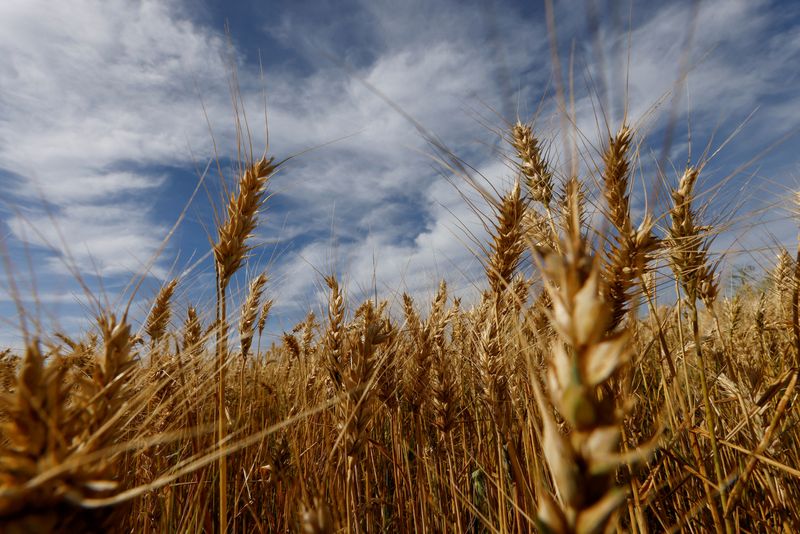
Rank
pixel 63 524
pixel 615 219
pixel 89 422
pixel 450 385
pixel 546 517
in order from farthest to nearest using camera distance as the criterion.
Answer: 1. pixel 450 385
2. pixel 615 219
3. pixel 89 422
4. pixel 63 524
5. pixel 546 517

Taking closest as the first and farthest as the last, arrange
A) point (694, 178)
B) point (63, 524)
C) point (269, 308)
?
point (63, 524)
point (694, 178)
point (269, 308)

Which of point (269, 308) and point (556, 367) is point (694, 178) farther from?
point (269, 308)

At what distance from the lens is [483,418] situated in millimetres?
3119

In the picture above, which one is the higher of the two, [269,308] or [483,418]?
[269,308]

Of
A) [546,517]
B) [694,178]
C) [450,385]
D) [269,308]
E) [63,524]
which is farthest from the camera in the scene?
[269,308]

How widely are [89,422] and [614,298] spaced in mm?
1416


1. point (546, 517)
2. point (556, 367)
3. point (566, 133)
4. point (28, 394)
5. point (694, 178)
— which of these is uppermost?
point (694, 178)

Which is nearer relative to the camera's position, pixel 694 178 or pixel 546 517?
pixel 546 517

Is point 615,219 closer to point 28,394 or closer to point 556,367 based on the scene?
point 556,367

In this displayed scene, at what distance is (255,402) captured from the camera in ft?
11.5

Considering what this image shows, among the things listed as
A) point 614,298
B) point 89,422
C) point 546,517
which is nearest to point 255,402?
point 89,422

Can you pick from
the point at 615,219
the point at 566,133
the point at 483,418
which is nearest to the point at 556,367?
the point at 566,133

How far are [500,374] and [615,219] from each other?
3.59 ft

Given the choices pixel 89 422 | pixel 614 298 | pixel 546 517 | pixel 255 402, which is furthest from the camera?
pixel 255 402
